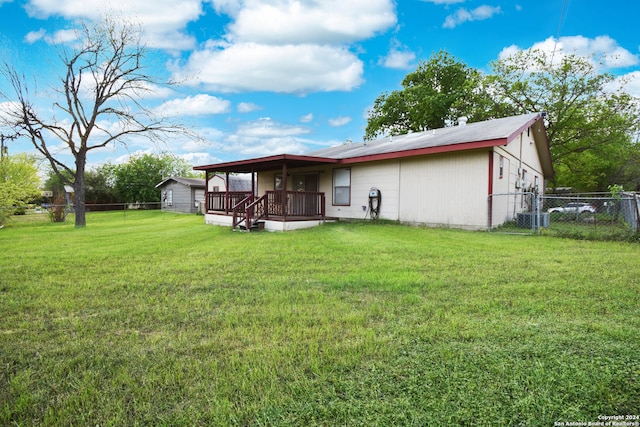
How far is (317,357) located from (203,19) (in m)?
14.3

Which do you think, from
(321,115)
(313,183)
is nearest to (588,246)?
(313,183)

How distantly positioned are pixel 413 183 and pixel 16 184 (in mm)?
20142

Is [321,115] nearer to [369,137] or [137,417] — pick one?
[369,137]

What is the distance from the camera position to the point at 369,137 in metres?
35.5

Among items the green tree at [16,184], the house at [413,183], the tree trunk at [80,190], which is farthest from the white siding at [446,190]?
the green tree at [16,184]

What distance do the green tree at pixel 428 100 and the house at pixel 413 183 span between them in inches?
528

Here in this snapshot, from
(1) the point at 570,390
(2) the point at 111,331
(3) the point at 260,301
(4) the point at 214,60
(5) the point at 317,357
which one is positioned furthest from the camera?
(4) the point at 214,60

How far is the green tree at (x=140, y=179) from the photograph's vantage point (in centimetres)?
3528

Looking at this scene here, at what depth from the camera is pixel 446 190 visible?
11.2m

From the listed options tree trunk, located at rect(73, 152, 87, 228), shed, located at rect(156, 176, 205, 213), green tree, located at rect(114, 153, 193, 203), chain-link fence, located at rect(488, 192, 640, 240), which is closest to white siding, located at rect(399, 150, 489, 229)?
chain-link fence, located at rect(488, 192, 640, 240)

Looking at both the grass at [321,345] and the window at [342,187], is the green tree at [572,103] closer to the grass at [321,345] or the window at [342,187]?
the window at [342,187]

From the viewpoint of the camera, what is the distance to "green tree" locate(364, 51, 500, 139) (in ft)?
93.7

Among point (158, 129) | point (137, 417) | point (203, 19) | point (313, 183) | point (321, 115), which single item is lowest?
point (137, 417)

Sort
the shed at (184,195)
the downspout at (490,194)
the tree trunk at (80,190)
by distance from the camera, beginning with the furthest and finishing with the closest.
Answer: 1. the shed at (184,195)
2. the tree trunk at (80,190)
3. the downspout at (490,194)
